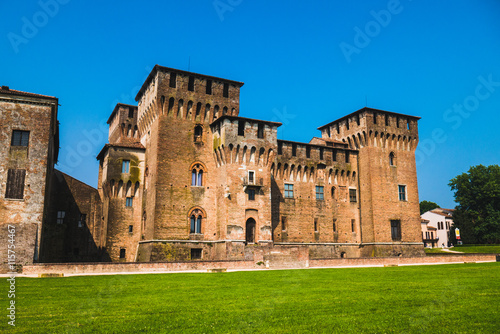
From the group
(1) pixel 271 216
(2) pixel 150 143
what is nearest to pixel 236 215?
(1) pixel 271 216

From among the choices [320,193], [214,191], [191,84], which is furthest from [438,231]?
[191,84]

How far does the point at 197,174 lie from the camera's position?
38.3 metres

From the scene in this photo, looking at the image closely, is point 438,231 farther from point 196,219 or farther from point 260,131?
point 196,219

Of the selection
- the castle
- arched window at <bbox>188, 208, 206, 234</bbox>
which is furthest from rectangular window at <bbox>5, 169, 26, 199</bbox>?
arched window at <bbox>188, 208, 206, 234</bbox>

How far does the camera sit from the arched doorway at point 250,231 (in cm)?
3694

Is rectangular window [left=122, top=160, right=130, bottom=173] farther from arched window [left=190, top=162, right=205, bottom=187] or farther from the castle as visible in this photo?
arched window [left=190, top=162, right=205, bottom=187]

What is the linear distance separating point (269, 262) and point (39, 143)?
1842cm

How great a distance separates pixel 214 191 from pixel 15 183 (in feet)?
54.5

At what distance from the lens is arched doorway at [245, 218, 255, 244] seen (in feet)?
121

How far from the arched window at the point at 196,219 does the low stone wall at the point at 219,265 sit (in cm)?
860

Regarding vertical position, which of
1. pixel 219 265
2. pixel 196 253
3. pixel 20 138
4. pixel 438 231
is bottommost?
pixel 219 265

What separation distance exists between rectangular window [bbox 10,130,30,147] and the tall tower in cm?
3351

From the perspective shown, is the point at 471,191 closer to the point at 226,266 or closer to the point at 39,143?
the point at 226,266

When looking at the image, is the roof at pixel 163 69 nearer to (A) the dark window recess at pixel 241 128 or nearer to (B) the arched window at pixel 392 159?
(A) the dark window recess at pixel 241 128
